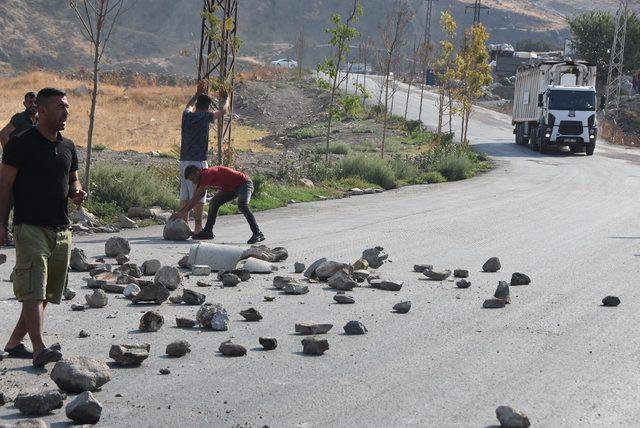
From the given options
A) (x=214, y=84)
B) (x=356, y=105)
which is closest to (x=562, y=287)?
(x=214, y=84)

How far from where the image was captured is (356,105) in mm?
27234

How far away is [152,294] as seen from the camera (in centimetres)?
978

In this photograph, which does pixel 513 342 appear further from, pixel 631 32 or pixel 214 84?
pixel 631 32

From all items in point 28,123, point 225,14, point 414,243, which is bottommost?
point 414,243

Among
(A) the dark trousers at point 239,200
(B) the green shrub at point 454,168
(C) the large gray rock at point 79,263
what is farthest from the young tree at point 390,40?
(C) the large gray rock at point 79,263

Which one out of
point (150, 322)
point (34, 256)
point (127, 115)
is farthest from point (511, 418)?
point (127, 115)

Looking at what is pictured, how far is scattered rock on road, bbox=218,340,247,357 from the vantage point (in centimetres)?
767

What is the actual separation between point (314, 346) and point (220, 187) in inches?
282

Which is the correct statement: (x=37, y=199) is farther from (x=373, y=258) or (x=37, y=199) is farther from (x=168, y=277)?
(x=373, y=258)

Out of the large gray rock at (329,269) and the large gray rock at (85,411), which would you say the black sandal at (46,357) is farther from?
the large gray rock at (329,269)

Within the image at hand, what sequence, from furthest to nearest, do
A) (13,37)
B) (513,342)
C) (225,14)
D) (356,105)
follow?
(13,37), (356,105), (225,14), (513,342)

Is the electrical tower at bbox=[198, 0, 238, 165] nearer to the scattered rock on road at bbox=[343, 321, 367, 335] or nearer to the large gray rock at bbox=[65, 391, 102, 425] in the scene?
the scattered rock on road at bbox=[343, 321, 367, 335]

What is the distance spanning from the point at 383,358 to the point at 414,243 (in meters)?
7.59

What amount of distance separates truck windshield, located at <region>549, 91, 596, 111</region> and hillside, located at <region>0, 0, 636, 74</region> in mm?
67612
